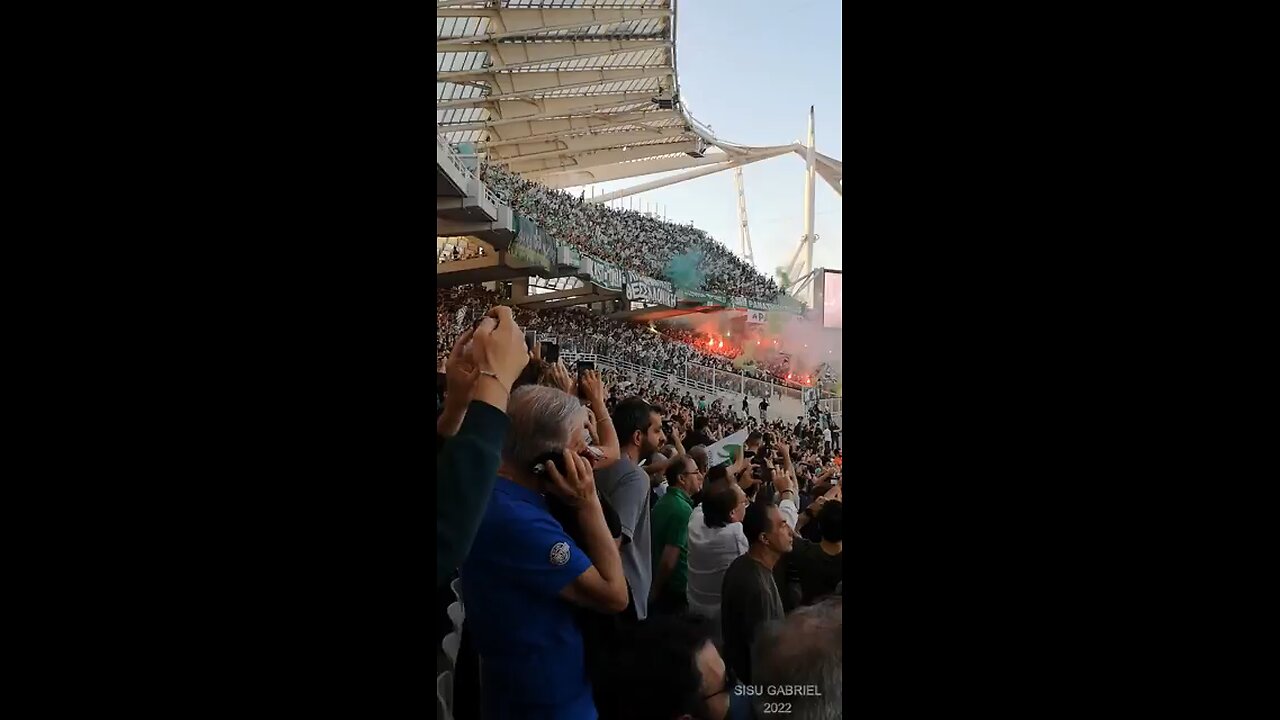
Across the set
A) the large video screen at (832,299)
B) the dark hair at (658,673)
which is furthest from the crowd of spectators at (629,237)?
the dark hair at (658,673)

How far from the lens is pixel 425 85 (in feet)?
7.49

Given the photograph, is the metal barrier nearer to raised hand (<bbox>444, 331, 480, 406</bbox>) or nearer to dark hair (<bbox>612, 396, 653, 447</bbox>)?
raised hand (<bbox>444, 331, 480, 406</bbox>)

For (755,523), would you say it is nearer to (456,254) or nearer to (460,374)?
(460,374)

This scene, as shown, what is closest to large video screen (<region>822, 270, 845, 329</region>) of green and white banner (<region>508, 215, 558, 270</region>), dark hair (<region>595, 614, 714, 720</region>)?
green and white banner (<region>508, 215, 558, 270</region>)

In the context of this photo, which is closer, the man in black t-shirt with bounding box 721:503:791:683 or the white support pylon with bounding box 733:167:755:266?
the man in black t-shirt with bounding box 721:503:791:683

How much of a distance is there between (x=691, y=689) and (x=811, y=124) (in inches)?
59.1

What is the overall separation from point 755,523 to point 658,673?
46 cm

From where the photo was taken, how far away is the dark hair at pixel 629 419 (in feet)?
7.72

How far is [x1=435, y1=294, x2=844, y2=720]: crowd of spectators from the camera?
87.5 inches

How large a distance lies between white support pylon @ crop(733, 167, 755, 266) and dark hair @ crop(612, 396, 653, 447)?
529 mm

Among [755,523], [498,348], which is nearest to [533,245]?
[498,348]

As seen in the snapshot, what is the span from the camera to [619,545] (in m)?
2.29

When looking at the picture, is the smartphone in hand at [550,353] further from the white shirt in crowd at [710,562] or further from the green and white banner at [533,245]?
the white shirt in crowd at [710,562]
